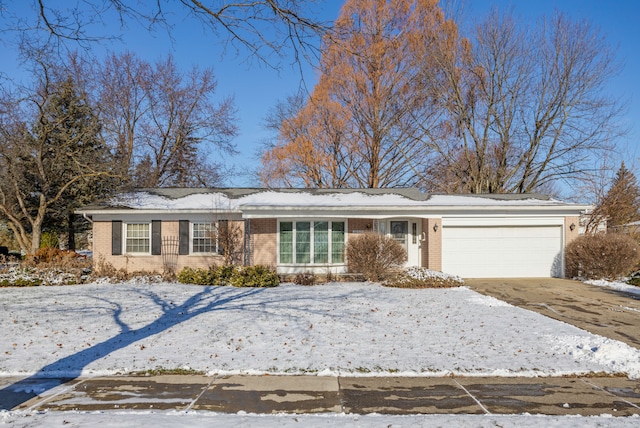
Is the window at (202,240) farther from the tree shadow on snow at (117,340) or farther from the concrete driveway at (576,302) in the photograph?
the concrete driveway at (576,302)

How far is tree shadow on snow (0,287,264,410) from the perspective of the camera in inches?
202

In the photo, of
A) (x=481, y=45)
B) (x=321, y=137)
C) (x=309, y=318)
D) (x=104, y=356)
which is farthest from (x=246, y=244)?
(x=481, y=45)

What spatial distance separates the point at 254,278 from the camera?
13.2 m

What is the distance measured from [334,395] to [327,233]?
36.6 ft

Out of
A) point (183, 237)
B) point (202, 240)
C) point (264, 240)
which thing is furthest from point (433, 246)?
point (183, 237)

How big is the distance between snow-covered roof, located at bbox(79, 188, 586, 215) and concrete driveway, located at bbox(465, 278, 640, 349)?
3.03m

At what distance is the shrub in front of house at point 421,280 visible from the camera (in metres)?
13.1

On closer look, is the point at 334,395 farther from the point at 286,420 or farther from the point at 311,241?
the point at 311,241

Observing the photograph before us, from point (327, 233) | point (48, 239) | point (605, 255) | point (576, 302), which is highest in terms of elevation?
point (327, 233)

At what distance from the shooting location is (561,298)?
11750 millimetres

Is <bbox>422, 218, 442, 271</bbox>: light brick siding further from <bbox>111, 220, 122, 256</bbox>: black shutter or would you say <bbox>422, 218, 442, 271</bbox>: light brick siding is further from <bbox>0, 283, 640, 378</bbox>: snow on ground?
<bbox>111, 220, 122, 256</bbox>: black shutter

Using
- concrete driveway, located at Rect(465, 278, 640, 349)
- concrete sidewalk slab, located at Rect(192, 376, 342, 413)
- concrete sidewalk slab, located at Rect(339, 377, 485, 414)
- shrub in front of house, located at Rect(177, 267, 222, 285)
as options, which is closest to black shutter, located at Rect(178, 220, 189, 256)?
shrub in front of house, located at Rect(177, 267, 222, 285)

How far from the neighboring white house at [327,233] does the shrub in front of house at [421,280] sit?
192cm

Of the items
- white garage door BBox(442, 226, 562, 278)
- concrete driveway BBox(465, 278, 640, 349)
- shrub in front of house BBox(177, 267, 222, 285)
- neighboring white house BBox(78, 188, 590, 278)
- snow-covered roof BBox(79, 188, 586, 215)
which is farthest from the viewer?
white garage door BBox(442, 226, 562, 278)
